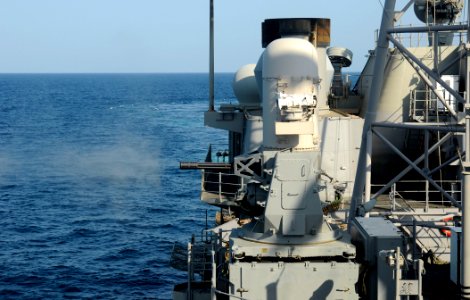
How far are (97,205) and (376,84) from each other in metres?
37.8

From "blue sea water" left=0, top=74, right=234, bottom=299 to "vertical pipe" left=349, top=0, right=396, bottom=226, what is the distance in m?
15.0

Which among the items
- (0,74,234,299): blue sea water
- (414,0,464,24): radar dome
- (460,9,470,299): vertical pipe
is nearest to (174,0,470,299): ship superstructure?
(460,9,470,299): vertical pipe

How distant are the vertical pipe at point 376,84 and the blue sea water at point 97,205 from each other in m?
15.0

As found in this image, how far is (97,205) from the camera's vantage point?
55.4 meters

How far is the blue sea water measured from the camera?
3719cm

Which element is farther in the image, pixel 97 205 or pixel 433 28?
pixel 97 205

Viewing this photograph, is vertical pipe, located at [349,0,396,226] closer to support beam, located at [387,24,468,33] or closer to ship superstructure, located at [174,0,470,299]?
ship superstructure, located at [174,0,470,299]

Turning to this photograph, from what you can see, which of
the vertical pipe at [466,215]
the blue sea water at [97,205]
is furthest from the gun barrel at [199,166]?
the blue sea water at [97,205]

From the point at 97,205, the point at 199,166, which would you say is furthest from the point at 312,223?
the point at 97,205

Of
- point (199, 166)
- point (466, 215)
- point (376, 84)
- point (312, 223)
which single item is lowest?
point (312, 223)

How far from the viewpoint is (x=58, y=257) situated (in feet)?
134

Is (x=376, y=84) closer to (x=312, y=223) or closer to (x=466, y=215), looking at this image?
(x=312, y=223)

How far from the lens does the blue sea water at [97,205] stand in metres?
37.2

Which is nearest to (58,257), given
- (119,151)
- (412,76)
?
(412,76)
